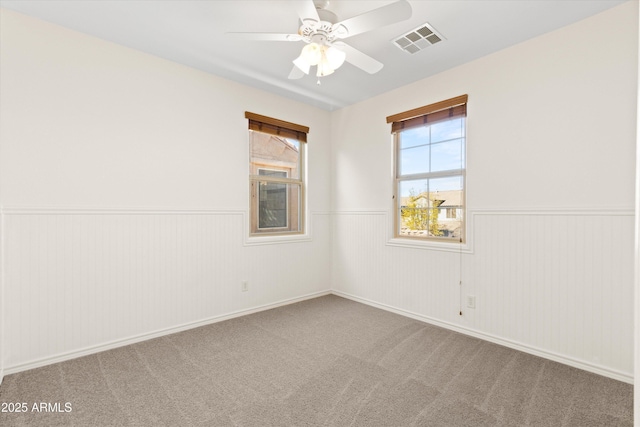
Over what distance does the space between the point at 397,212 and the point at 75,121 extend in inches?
127

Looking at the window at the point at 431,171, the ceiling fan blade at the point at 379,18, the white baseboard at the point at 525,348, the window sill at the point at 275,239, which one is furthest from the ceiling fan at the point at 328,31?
the white baseboard at the point at 525,348

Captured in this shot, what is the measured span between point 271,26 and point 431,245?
2525 millimetres

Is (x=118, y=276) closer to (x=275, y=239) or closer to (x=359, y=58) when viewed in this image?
(x=275, y=239)

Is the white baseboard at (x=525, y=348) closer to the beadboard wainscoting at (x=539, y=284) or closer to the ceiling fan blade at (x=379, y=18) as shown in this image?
the beadboard wainscoting at (x=539, y=284)

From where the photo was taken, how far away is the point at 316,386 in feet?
6.82

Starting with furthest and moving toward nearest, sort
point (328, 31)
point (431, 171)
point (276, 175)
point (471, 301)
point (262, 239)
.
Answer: point (276, 175) → point (262, 239) → point (431, 171) → point (471, 301) → point (328, 31)

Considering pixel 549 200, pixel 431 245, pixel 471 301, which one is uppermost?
pixel 549 200

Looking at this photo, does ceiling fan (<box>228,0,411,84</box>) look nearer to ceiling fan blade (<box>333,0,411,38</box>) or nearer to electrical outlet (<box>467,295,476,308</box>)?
ceiling fan blade (<box>333,0,411,38</box>)

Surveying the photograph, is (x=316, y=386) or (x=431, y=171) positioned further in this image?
(x=431, y=171)

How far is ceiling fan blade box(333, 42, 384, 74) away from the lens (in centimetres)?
217

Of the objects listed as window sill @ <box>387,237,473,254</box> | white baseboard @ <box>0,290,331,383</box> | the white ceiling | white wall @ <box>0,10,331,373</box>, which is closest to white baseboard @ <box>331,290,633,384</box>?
window sill @ <box>387,237,473,254</box>

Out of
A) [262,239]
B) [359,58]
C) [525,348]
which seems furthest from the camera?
[262,239]

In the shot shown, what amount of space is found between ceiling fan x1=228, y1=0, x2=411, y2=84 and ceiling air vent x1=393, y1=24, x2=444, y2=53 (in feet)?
1.43

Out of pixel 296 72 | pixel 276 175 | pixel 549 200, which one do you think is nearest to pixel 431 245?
pixel 549 200
